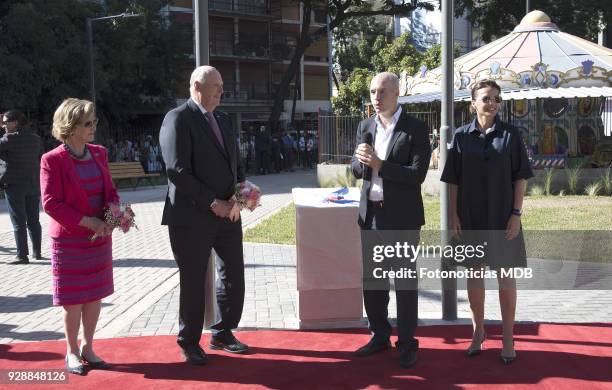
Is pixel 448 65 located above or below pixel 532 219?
above

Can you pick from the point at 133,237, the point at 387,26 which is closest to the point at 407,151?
the point at 133,237

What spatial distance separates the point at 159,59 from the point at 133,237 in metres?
25.1

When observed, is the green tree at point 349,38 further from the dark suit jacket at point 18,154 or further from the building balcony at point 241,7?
the dark suit jacket at point 18,154

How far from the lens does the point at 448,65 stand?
5.84 meters

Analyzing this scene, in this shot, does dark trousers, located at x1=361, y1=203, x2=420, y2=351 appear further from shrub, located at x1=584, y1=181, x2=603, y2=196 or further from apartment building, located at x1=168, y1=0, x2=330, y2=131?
apartment building, located at x1=168, y1=0, x2=330, y2=131

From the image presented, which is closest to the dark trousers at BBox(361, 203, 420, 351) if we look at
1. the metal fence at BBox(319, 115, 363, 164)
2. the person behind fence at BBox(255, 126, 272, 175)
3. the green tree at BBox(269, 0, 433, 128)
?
the metal fence at BBox(319, 115, 363, 164)

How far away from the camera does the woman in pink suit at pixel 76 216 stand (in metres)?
4.58

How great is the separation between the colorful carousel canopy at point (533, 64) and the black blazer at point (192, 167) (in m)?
13.5

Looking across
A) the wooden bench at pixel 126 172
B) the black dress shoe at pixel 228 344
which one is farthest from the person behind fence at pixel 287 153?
the black dress shoe at pixel 228 344

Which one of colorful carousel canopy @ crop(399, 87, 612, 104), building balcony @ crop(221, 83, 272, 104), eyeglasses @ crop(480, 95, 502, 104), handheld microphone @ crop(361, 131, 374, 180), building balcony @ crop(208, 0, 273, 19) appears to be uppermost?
building balcony @ crop(208, 0, 273, 19)

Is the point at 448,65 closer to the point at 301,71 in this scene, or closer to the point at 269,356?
the point at 269,356

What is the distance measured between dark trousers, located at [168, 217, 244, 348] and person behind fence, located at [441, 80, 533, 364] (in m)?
1.60

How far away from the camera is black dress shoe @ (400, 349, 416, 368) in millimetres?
4734

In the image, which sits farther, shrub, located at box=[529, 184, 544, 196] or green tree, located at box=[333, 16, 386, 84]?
green tree, located at box=[333, 16, 386, 84]
